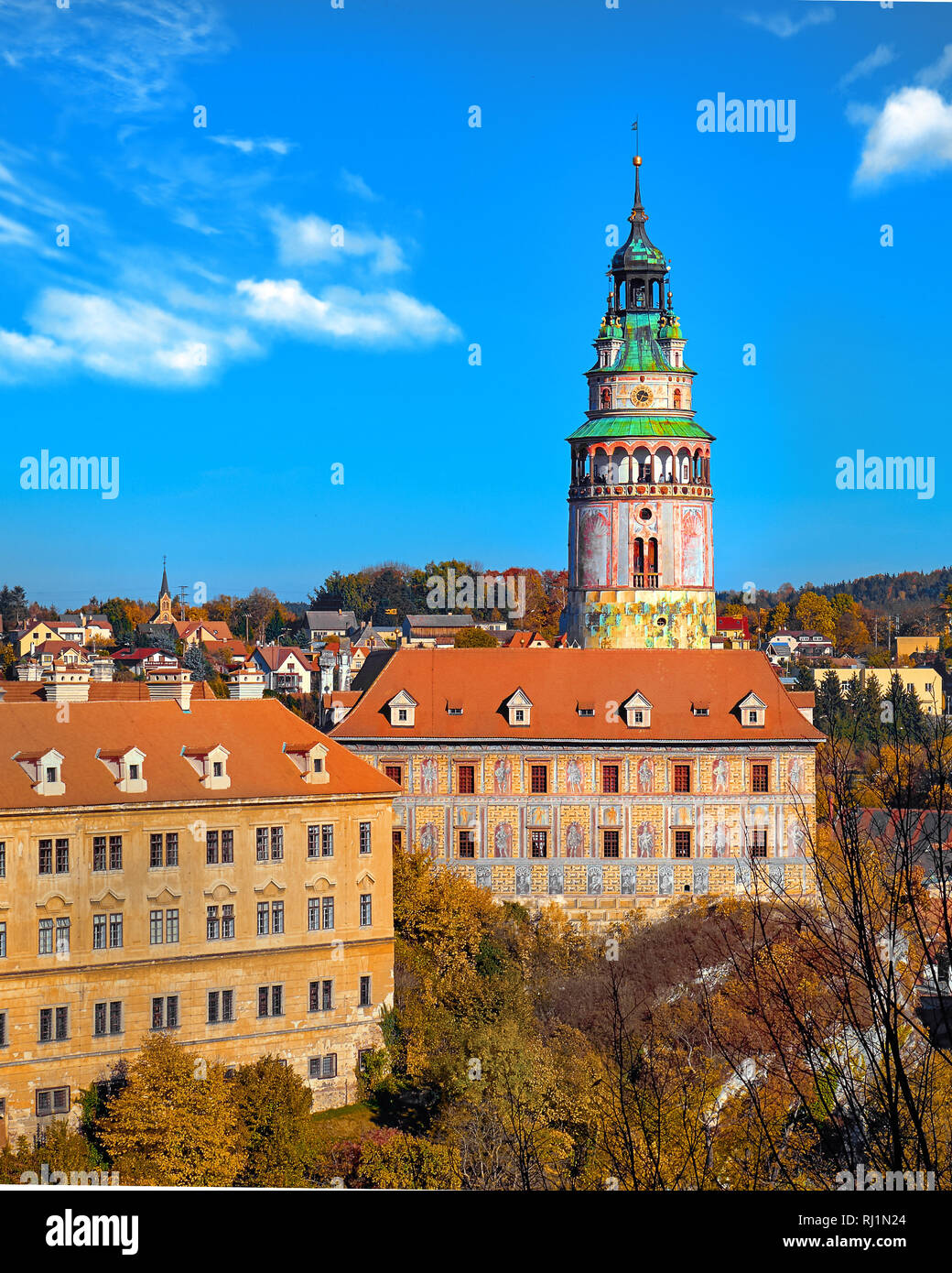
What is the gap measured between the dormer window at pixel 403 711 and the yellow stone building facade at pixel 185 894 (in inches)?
390

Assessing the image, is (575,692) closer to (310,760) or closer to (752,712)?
(752,712)

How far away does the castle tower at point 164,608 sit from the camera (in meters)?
150

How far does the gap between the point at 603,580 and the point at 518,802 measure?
22410mm

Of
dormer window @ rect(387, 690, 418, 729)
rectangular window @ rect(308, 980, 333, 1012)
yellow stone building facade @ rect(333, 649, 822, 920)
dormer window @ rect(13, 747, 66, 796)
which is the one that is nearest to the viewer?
dormer window @ rect(13, 747, 66, 796)

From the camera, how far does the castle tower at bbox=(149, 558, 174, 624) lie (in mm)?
149750

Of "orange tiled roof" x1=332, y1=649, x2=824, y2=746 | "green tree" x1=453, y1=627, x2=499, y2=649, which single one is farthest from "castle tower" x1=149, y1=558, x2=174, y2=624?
"orange tiled roof" x1=332, y1=649, x2=824, y2=746

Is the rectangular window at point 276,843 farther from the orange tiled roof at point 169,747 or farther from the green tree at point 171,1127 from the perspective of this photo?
the green tree at point 171,1127

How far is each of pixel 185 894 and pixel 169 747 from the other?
375 cm

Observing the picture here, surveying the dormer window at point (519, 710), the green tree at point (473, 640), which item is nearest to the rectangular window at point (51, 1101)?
the dormer window at point (519, 710)

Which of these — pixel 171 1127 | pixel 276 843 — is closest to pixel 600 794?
pixel 276 843

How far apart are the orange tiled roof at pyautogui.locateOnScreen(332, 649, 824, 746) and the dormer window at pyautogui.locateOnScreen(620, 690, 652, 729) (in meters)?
0.17

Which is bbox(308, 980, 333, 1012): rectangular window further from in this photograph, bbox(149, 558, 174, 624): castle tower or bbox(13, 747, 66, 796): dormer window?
bbox(149, 558, 174, 624): castle tower

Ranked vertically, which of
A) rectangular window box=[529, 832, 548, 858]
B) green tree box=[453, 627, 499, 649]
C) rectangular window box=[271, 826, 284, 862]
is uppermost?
green tree box=[453, 627, 499, 649]
